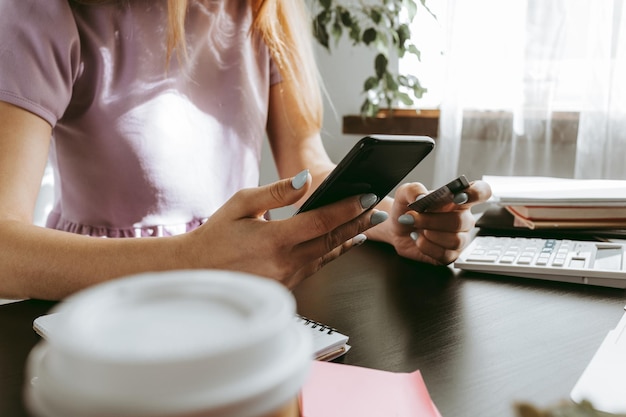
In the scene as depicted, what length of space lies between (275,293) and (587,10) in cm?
171

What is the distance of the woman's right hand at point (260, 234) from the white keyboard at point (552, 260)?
0.80 ft

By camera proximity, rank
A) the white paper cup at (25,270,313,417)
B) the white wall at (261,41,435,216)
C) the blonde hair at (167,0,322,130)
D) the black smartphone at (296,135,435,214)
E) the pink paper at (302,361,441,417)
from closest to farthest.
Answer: the white paper cup at (25,270,313,417) → the pink paper at (302,361,441,417) → the black smartphone at (296,135,435,214) → the blonde hair at (167,0,322,130) → the white wall at (261,41,435,216)

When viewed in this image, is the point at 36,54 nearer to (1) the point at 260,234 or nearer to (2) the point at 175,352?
(1) the point at 260,234

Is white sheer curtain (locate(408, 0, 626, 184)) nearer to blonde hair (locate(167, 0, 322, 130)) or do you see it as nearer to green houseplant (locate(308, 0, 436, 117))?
green houseplant (locate(308, 0, 436, 117))

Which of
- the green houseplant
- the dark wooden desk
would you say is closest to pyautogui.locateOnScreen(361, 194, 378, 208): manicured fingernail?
the dark wooden desk

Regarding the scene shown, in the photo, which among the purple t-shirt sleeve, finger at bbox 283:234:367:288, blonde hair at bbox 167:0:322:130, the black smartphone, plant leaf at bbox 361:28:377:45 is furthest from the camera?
plant leaf at bbox 361:28:377:45

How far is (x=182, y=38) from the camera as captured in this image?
98cm

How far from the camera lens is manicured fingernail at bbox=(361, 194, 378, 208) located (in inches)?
23.6

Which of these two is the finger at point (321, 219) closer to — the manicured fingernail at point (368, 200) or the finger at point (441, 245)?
the manicured fingernail at point (368, 200)

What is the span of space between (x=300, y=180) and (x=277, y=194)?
28mm

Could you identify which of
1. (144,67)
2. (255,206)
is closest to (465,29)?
(144,67)

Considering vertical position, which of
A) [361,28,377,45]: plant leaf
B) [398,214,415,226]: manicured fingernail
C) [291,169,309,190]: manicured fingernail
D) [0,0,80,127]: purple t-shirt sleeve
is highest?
[361,28,377,45]: plant leaf

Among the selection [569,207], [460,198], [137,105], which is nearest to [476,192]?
[460,198]

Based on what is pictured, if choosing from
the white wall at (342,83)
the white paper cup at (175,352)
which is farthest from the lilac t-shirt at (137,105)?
the white wall at (342,83)
